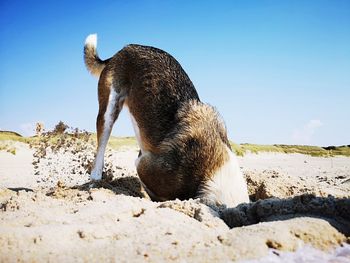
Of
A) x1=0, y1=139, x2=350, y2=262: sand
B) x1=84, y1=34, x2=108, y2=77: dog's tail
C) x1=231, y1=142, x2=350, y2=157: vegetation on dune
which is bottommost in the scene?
x1=0, y1=139, x2=350, y2=262: sand

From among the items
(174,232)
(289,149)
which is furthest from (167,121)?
(289,149)

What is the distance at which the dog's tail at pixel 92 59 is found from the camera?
772cm

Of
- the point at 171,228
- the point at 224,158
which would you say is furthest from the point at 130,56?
the point at 171,228

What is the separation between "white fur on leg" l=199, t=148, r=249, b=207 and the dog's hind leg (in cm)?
261

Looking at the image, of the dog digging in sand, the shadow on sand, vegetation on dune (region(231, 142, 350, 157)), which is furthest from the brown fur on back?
vegetation on dune (region(231, 142, 350, 157))

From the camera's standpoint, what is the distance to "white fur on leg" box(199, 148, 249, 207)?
4539 millimetres

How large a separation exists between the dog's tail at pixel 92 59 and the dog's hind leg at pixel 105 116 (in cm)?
84

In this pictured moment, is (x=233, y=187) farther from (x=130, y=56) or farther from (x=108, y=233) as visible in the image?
(x=130, y=56)

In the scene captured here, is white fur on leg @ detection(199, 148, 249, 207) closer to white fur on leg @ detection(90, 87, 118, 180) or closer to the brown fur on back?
the brown fur on back

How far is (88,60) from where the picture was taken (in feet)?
25.9

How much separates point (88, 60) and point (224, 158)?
166 inches

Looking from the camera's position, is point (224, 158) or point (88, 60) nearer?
point (224, 158)

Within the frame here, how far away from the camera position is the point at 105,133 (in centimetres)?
688

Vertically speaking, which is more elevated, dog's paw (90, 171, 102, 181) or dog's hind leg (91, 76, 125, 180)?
dog's hind leg (91, 76, 125, 180)
